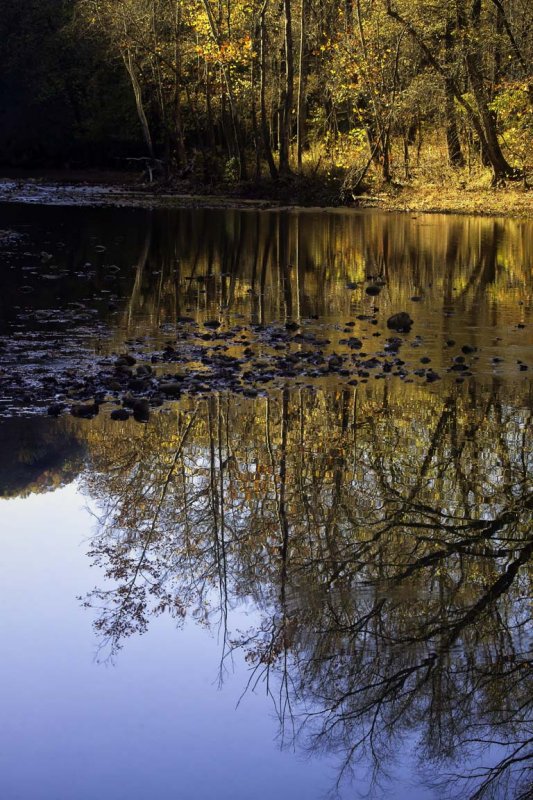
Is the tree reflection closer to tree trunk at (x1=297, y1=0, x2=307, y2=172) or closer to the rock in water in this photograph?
the rock in water

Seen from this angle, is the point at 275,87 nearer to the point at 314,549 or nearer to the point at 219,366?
the point at 219,366

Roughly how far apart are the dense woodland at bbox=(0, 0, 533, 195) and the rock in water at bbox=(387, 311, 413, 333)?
21348mm

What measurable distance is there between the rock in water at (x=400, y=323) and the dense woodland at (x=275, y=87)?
21.3 meters

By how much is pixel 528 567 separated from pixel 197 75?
4394cm

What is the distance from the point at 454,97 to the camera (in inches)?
1336

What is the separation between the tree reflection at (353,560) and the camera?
436 centimetres

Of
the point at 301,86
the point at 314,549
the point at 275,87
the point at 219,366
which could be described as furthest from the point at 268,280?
the point at 275,87

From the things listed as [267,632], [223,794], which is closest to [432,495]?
[267,632]

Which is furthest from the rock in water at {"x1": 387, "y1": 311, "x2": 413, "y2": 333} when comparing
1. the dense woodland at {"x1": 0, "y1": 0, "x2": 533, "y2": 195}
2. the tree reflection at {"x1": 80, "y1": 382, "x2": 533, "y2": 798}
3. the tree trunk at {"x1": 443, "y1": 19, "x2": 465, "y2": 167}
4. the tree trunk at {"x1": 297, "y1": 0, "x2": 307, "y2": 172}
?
the tree trunk at {"x1": 297, "y1": 0, "x2": 307, "y2": 172}

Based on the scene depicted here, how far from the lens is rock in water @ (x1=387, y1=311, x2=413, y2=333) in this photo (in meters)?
12.7

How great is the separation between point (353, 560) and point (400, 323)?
722 cm

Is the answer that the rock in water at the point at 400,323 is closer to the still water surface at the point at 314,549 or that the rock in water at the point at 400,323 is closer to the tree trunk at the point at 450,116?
the still water surface at the point at 314,549

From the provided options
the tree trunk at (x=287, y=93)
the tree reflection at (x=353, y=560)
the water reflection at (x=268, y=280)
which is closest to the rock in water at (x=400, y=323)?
the water reflection at (x=268, y=280)

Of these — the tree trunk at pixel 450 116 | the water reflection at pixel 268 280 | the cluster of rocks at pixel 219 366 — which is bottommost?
the cluster of rocks at pixel 219 366
